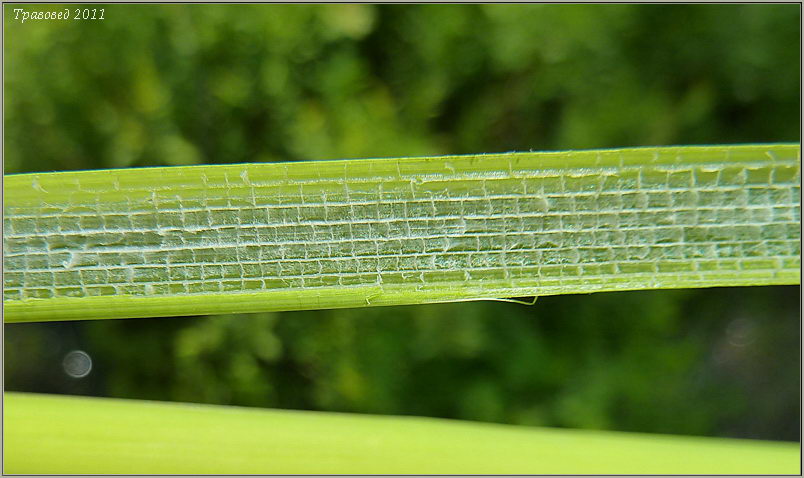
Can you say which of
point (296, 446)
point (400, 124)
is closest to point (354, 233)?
point (296, 446)

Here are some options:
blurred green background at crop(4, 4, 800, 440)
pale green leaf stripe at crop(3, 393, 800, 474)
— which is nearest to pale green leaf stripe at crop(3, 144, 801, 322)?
pale green leaf stripe at crop(3, 393, 800, 474)

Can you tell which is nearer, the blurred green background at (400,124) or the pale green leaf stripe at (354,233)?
the pale green leaf stripe at (354,233)

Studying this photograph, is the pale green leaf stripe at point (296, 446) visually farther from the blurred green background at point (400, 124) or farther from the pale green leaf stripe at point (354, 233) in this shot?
the blurred green background at point (400, 124)

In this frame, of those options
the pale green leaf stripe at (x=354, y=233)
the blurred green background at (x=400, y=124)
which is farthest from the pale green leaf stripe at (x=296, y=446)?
the blurred green background at (x=400, y=124)

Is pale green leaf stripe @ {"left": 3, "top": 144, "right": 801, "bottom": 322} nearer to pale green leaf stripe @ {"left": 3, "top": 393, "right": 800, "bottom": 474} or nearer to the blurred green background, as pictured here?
pale green leaf stripe @ {"left": 3, "top": 393, "right": 800, "bottom": 474}

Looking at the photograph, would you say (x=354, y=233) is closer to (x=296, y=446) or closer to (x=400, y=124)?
(x=296, y=446)

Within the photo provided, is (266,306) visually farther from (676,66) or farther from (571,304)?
(676,66)
